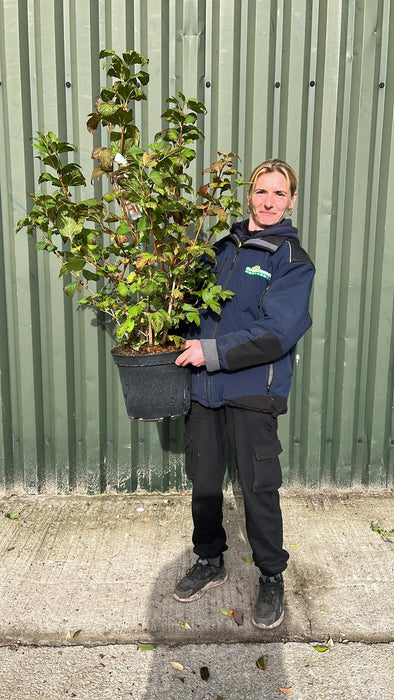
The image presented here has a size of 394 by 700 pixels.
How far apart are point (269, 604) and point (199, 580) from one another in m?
0.39

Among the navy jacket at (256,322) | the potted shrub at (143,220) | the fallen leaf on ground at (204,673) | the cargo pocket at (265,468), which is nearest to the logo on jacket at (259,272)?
the navy jacket at (256,322)

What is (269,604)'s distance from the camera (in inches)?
108

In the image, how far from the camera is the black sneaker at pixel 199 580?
9.52 feet

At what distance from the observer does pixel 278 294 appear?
2.52 m

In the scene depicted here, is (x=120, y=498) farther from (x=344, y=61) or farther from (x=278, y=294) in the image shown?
(x=344, y=61)

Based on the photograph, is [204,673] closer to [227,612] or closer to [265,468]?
[227,612]

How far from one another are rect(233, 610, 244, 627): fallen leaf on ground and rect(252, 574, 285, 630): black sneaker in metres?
0.06

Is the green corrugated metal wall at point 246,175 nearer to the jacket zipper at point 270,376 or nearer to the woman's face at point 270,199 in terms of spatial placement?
the woman's face at point 270,199

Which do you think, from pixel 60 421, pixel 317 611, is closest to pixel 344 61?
pixel 60 421

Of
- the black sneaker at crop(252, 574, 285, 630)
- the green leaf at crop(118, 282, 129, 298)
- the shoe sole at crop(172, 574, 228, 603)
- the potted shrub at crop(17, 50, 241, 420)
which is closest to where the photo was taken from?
the potted shrub at crop(17, 50, 241, 420)

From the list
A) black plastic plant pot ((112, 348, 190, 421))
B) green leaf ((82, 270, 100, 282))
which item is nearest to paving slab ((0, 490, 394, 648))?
black plastic plant pot ((112, 348, 190, 421))

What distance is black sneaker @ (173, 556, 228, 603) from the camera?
9.52ft

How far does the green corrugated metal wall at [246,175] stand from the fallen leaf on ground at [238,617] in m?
1.29

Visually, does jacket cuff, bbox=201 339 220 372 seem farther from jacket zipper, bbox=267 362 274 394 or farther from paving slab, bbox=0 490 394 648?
paving slab, bbox=0 490 394 648
